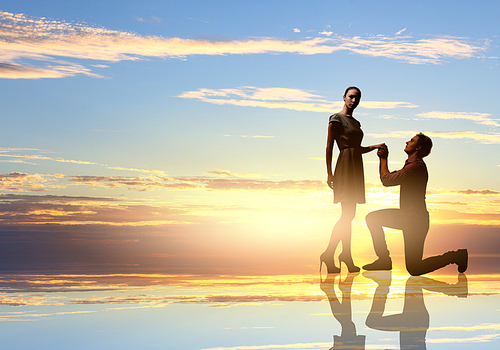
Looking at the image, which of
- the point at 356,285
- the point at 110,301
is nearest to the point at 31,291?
the point at 110,301

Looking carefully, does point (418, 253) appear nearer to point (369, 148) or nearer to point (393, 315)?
point (369, 148)

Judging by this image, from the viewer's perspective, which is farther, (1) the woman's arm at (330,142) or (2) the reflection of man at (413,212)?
(1) the woman's arm at (330,142)

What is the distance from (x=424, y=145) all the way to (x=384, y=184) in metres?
1.10

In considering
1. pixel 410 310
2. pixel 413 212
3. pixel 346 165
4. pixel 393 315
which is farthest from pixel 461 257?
pixel 393 315

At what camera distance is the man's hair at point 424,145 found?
978cm

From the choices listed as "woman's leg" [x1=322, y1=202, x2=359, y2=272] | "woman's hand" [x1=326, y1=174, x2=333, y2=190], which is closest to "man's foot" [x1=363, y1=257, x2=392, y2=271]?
"woman's leg" [x1=322, y1=202, x2=359, y2=272]

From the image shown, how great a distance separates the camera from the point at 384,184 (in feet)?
32.5

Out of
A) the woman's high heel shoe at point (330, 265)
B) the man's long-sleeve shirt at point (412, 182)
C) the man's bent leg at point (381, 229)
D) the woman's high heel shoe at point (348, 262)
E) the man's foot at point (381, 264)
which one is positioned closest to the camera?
the man's long-sleeve shirt at point (412, 182)

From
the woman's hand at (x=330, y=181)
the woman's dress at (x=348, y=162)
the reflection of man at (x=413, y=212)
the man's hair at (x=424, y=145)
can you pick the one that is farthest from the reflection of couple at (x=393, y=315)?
the man's hair at (x=424, y=145)

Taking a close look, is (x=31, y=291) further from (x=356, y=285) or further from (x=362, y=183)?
(x=362, y=183)

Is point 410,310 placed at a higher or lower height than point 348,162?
lower

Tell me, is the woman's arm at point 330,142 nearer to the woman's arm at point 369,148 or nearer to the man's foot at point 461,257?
the woman's arm at point 369,148

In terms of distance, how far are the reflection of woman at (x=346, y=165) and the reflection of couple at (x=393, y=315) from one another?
1044 millimetres

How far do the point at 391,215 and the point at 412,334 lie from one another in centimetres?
469
